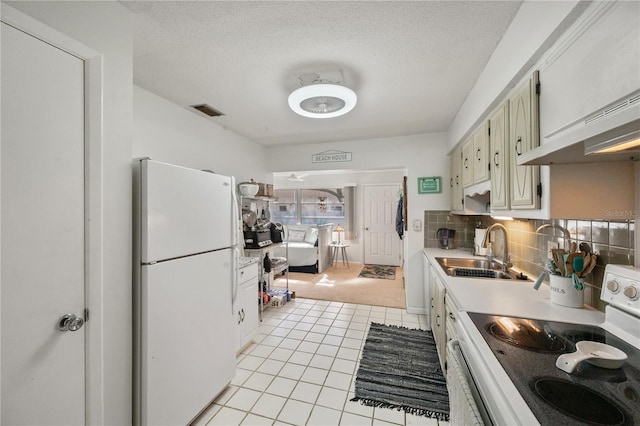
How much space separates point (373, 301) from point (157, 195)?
3289 millimetres

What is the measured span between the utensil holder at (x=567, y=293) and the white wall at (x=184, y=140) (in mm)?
2939

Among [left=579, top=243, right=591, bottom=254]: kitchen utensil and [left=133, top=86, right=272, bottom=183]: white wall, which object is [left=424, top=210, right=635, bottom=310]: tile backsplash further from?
[left=133, top=86, right=272, bottom=183]: white wall

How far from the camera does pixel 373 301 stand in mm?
3896

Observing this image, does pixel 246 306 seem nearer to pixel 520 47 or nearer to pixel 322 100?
pixel 322 100

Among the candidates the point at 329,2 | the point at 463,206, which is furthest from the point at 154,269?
the point at 463,206

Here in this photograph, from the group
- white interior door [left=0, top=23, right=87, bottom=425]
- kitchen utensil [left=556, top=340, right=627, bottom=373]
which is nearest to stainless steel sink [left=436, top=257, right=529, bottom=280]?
kitchen utensil [left=556, top=340, right=627, bottom=373]

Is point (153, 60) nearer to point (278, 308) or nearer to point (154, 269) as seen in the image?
point (154, 269)

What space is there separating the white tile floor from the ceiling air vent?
7.88 feet

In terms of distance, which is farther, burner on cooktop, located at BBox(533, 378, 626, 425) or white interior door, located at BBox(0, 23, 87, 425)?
white interior door, located at BBox(0, 23, 87, 425)

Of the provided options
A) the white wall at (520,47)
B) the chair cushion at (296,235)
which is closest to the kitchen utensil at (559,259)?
the white wall at (520,47)

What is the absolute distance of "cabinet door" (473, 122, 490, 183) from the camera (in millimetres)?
1974

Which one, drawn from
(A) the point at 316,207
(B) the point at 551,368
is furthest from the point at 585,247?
(A) the point at 316,207

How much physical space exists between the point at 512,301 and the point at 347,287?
3.29 metres

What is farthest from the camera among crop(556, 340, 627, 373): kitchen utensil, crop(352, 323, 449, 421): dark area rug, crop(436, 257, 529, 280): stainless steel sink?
crop(436, 257, 529, 280): stainless steel sink
